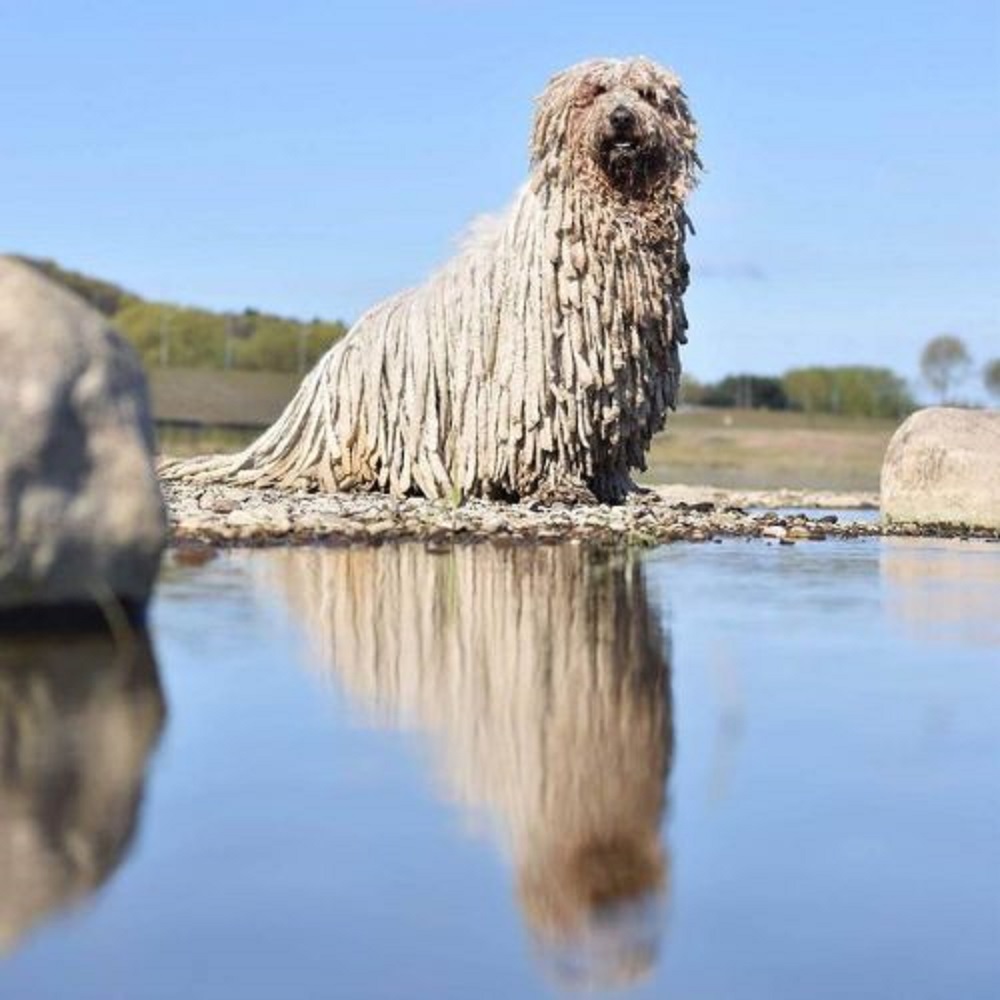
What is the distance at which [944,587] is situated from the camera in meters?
5.64

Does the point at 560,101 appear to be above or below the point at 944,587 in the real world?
above

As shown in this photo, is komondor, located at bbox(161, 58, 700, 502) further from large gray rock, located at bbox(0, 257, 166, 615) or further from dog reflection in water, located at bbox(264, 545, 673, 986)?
large gray rock, located at bbox(0, 257, 166, 615)

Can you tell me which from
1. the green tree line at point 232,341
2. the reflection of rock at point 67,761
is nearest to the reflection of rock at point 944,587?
the reflection of rock at point 67,761

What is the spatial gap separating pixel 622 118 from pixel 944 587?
2.64m

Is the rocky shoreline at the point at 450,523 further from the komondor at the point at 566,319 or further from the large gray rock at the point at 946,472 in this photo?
the large gray rock at the point at 946,472

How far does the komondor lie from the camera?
7.61 meters

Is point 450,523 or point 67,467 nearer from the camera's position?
point 67,467

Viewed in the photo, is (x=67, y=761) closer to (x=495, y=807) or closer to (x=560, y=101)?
(x=495, y=807)

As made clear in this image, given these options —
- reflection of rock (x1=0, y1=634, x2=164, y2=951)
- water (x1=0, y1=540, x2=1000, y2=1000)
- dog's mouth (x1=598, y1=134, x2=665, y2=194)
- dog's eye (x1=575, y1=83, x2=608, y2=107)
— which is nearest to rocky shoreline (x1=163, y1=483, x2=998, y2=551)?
dog's mouth (x1=598, y1=134, x2=665, y2=194)

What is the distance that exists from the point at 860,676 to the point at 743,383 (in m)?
34.0

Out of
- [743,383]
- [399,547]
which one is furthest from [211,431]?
[399,547]

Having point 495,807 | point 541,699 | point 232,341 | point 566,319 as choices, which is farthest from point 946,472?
point 232,341

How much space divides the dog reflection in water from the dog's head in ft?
7.51

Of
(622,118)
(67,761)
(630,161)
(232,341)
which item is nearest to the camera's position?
(67,761)
